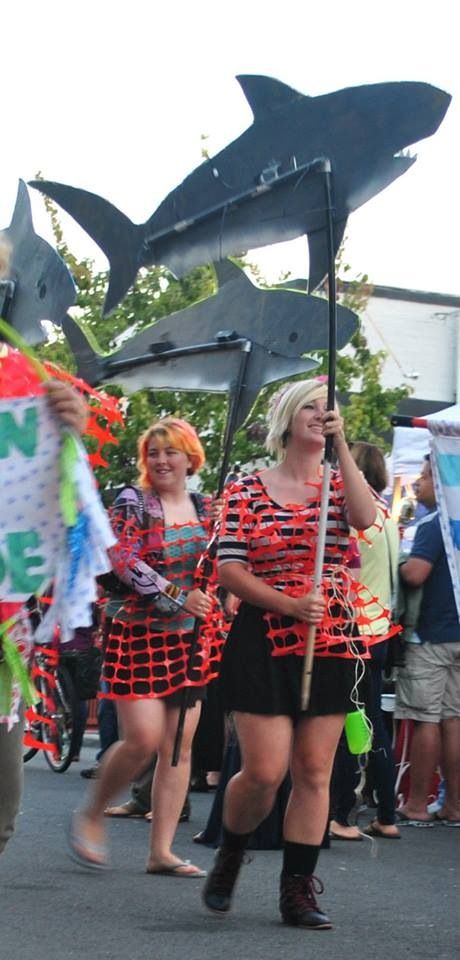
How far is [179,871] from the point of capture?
22.4ft

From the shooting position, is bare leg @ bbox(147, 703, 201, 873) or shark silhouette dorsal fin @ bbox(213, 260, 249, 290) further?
bare leg @ bbox(147, 703, 201, 873)

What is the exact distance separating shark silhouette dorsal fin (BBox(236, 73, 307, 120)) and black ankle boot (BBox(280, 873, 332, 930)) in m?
2.66

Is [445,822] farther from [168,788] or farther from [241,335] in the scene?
[241,335]

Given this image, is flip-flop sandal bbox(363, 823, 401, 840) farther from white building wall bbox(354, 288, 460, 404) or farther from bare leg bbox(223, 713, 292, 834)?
white building wall bbox(354, 288, 460, 404)

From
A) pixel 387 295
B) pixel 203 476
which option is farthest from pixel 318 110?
pixel 387 295

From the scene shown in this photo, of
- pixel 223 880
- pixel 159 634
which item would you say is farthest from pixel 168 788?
pixel 223 880

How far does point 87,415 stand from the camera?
4223mm

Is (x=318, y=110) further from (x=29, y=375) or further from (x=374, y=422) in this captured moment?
(x=374, y=422)

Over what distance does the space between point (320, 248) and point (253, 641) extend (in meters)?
1.41

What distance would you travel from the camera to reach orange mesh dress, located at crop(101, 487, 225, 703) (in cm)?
673

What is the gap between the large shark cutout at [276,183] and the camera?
19.2ft

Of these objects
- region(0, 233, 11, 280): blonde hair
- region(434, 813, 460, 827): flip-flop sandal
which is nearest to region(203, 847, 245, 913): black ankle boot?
region(0, 233, 11, 280): blonde hair

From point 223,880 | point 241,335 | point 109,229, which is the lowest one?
point 223,880

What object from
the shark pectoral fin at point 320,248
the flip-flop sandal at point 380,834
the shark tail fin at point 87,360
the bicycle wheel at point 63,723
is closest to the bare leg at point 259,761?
the shark tail fin at point 87,360
